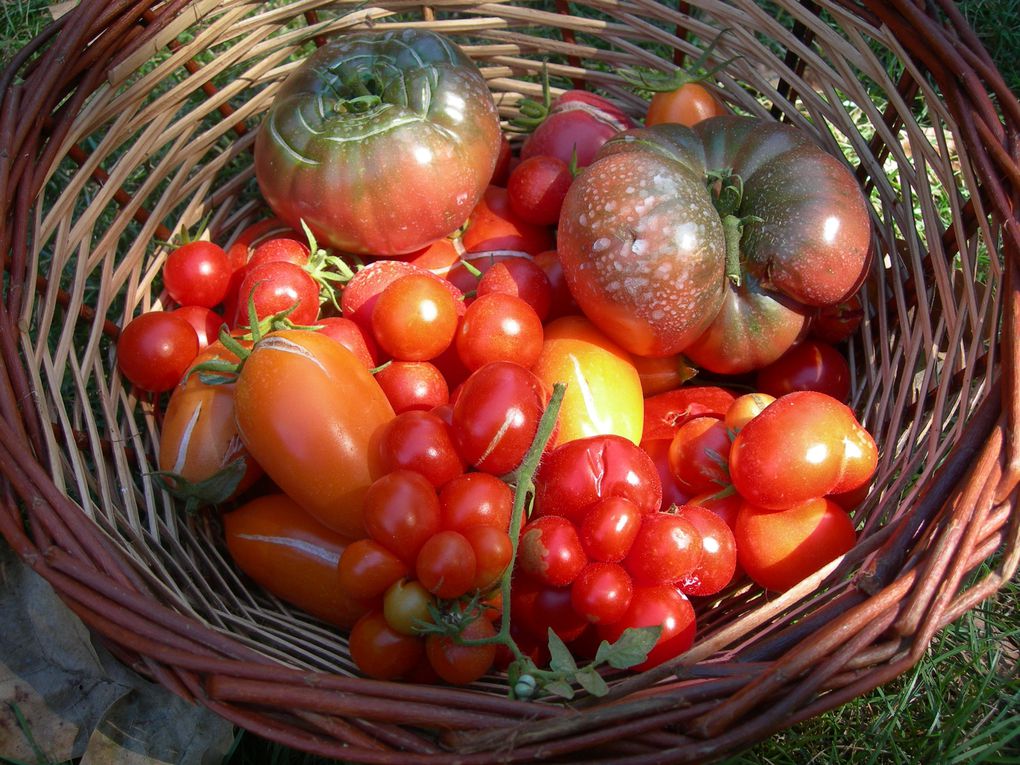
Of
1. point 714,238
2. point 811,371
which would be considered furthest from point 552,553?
point 811,371

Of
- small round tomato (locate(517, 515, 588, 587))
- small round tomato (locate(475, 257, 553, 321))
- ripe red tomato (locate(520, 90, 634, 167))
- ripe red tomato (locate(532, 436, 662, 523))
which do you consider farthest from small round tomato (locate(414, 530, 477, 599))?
ripe red tomato (locate(520, 90, 634, 167))

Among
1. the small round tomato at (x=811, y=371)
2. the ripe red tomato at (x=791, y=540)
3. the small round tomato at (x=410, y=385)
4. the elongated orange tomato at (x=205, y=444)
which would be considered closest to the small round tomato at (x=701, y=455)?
the ripe red tomato at (x=791, y=540)

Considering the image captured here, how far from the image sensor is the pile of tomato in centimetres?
121

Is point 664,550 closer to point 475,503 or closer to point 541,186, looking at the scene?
point 475,503

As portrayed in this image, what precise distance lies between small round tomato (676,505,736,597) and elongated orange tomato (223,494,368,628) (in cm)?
52

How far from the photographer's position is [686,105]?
179 centimetres

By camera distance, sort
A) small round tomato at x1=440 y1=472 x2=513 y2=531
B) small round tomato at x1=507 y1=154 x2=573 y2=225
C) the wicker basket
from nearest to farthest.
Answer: the wicker basket < small round tomato at x1=440 y1=472 x2=513 y2=531 < small round tomato at x1=507 y1=154 x2=573 y2=225

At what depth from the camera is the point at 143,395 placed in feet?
5.43

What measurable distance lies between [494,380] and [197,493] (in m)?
0.53

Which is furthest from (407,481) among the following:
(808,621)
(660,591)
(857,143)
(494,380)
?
(857,143)

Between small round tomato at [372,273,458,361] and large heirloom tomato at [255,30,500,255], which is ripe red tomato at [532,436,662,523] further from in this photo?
large heirloom tomato at [255,30,500,255]

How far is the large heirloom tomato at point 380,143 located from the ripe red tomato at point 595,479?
0.63 metres

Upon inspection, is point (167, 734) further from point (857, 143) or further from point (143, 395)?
point (857, 143)

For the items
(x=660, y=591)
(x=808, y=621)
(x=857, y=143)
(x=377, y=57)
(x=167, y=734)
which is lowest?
(x=167, y=734)
